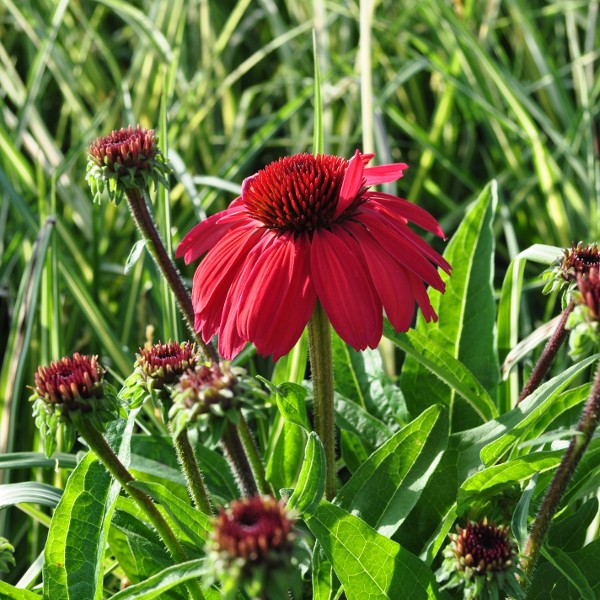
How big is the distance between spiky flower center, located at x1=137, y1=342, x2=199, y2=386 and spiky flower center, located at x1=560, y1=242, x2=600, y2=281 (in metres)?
0.30

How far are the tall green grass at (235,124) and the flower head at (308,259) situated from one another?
354mm

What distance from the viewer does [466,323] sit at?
102cm

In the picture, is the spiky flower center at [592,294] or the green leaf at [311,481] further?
the green leaf at [311,481]

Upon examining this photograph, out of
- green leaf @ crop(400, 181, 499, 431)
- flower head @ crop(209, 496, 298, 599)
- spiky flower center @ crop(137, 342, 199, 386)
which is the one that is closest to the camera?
flower head @ crop(209, 496, 298, 599)

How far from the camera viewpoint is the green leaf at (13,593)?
0.73m

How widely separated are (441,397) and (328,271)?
35cm

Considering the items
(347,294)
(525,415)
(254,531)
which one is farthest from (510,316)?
(254,531)

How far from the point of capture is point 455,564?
61 cm

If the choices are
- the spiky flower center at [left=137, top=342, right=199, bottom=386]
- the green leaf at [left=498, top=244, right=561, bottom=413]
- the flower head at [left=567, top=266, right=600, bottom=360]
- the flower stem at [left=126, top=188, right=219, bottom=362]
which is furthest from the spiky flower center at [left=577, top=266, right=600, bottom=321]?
the green leaf at [left=498, top=244, right=561, bottom=413]

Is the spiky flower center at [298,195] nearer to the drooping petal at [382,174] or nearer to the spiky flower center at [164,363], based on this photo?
the drooping petal at [382,174]

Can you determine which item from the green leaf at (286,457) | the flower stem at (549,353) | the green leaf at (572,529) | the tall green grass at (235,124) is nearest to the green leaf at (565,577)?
the green leaf at (572,529)

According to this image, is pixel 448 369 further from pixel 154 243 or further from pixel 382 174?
pixel 154 243

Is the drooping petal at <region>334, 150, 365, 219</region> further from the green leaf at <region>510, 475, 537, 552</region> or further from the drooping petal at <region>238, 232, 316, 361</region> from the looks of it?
the green leaf at <region>510, 475, 537, 552</region>

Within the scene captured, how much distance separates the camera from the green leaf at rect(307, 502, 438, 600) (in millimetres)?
680
